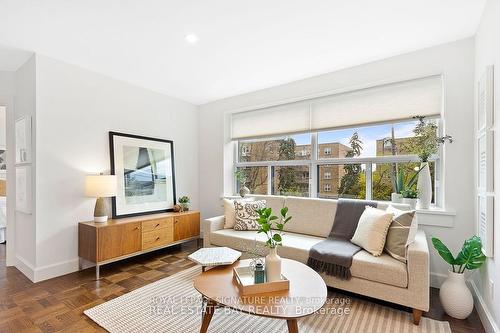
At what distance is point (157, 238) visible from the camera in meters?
3.38

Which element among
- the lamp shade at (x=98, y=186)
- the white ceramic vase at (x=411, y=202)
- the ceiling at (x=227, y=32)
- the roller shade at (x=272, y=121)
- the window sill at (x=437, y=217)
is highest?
the ceiling at (x=227, y=32)

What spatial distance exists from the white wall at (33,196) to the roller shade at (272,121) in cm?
263

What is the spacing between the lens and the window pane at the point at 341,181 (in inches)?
126

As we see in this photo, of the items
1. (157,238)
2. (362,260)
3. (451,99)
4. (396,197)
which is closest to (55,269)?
(157,238)

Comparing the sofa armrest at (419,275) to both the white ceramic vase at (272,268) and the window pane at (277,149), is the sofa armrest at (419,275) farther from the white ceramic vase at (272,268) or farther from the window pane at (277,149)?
the window pane at (277,149)

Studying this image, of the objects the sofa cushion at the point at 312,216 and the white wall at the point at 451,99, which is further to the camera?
the sofa cushion at the point at 312,216

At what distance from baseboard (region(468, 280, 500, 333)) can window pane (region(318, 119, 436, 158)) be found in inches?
55.5

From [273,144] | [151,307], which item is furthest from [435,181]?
[151,307]

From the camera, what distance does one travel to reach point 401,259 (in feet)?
6.93

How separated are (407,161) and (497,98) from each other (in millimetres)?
1169

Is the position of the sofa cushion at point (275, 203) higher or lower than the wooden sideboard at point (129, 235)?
higher

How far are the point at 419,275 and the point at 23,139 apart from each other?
4204mm

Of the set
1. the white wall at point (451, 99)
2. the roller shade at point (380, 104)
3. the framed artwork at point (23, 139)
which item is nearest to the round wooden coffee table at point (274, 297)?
the white wall at point (451, 99)

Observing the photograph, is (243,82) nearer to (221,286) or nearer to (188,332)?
(221,286)
